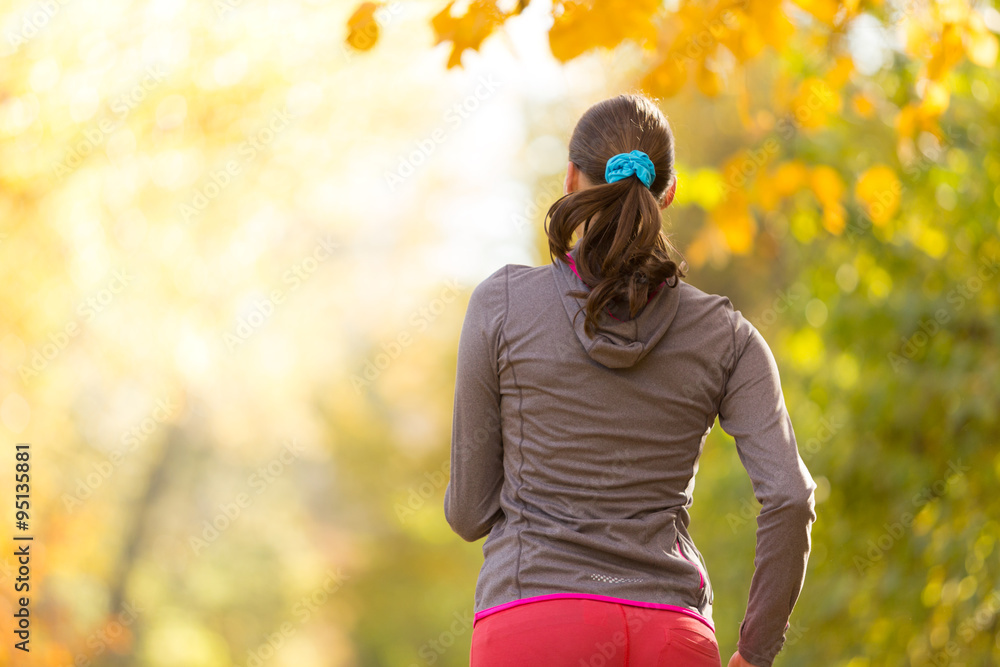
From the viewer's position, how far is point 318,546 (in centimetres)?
1553

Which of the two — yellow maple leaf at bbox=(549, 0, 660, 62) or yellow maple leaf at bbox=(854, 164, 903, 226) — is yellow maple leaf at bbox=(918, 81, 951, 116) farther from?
yellow maple leaf at bbox=(549, 0, 660, 62)

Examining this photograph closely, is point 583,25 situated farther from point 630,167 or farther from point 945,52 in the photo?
point 945,52

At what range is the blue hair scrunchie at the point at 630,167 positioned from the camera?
4.44ft

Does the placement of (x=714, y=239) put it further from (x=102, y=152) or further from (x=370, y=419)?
(x=370, y=419)

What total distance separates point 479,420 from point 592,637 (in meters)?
0.36

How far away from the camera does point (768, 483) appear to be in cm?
138

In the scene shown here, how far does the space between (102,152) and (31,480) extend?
2421 mm

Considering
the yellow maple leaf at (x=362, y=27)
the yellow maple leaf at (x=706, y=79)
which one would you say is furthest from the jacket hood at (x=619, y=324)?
the yellow maple leaf at (x=706, y=79)

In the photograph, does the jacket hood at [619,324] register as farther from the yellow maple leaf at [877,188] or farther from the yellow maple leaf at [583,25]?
the yellow maple leaf at [877,188]

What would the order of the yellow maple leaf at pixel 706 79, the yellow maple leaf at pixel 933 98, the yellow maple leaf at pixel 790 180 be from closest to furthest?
1. the yellow maple leaf at pixel 706 79
2. the yellow maple leaf at pixel 933 98
3. the yellow maple leaf at pixel 790 180

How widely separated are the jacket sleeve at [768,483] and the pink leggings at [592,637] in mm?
181

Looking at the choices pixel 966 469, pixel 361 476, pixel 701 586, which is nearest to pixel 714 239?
pixel 966 469

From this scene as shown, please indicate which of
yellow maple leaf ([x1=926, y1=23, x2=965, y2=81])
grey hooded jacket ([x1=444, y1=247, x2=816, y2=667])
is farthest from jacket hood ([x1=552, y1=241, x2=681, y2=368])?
yellow maple leaf ([x1=926, y1=23, x2=965, y2=81])

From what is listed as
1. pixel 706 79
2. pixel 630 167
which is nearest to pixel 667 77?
pixel 706 79
